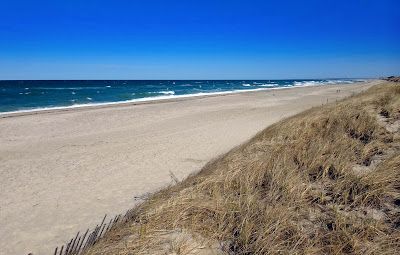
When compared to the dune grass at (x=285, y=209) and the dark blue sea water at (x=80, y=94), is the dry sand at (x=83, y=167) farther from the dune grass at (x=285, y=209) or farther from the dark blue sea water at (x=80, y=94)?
the dark blue sea water at (x=80, y=94)

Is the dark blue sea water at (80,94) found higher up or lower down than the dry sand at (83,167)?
lower down

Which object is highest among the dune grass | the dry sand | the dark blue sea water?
the dune grass

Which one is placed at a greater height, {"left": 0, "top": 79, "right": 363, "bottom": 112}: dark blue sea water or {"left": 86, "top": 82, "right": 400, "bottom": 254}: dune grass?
{"left": 86, "top": 82, "right": 400, "bottom": 254}: dune grass

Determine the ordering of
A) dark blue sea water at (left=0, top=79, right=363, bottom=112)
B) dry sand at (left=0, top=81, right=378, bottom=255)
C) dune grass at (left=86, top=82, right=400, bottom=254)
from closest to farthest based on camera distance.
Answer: dune grass at (left=86, top=82, right=400, bottom=254)
dry sand at (left=0, top=81, right=378, bottom=255)
dark blue sea water at (left=0, top=79, right=363, bottom=112)

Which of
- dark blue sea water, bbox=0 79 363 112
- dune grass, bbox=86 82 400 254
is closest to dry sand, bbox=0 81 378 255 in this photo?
dune grass, bbox=86 82 400 254

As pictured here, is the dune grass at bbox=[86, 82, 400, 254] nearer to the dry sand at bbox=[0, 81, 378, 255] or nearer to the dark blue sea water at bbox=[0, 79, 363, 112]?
the dry sand at bbox=[0, 81, 378, 255]

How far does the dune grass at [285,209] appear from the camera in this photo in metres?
3.01

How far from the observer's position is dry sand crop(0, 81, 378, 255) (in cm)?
486

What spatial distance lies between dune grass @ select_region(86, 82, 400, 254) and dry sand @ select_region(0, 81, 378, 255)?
170cm

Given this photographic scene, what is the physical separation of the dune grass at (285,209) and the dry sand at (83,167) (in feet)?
5.58

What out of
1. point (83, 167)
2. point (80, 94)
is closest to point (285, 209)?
point (83, 167)

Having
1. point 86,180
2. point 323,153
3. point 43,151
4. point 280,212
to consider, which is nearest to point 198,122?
point 43,151

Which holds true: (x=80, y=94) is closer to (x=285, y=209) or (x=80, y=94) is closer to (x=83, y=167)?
(x=83, y=167)

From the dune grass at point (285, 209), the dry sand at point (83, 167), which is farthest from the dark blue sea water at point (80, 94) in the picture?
the dune grass at point (285, 209)
